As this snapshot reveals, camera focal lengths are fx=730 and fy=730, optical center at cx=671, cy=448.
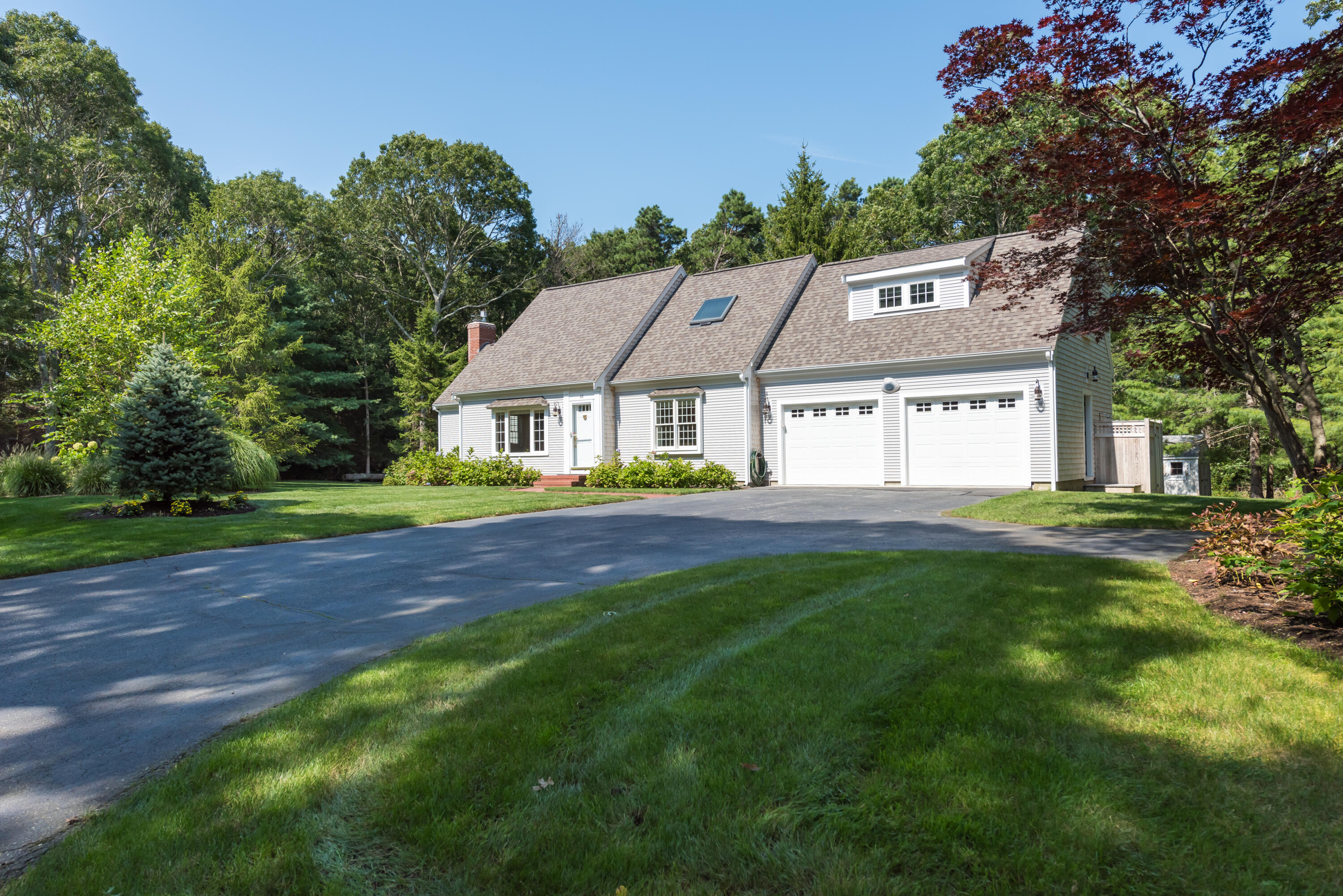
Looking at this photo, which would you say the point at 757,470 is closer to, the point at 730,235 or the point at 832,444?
the point at 832,444

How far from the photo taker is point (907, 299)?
64.5 feet

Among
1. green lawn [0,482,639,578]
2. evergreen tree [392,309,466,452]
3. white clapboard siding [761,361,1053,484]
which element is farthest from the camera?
evergreen tree [392,309,466,452]

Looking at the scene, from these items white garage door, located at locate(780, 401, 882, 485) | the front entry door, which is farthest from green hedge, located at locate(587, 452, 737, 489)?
white garage door, located at locate(780, 401, 882, 485)

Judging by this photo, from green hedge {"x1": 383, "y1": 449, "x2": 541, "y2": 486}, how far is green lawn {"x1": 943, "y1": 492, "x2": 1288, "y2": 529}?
569 inches

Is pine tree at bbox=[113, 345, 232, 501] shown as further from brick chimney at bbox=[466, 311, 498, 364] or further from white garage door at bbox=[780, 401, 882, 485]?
brick chimney at bbox=[466, 311, 498, 364]

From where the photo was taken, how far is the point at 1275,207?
7.31m

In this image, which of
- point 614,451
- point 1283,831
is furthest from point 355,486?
point 1283,831

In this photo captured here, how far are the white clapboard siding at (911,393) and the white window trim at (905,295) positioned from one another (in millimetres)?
2295

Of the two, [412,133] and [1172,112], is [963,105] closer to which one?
[1172,112]

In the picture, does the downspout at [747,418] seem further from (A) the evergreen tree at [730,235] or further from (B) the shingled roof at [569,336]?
(A) the evergreen tree at [730,235]

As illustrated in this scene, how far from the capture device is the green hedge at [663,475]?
64.3ft

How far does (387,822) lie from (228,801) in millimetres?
634

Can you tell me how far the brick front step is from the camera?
22016mm

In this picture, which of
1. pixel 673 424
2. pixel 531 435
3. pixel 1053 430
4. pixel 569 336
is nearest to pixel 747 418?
pixel 673 424
